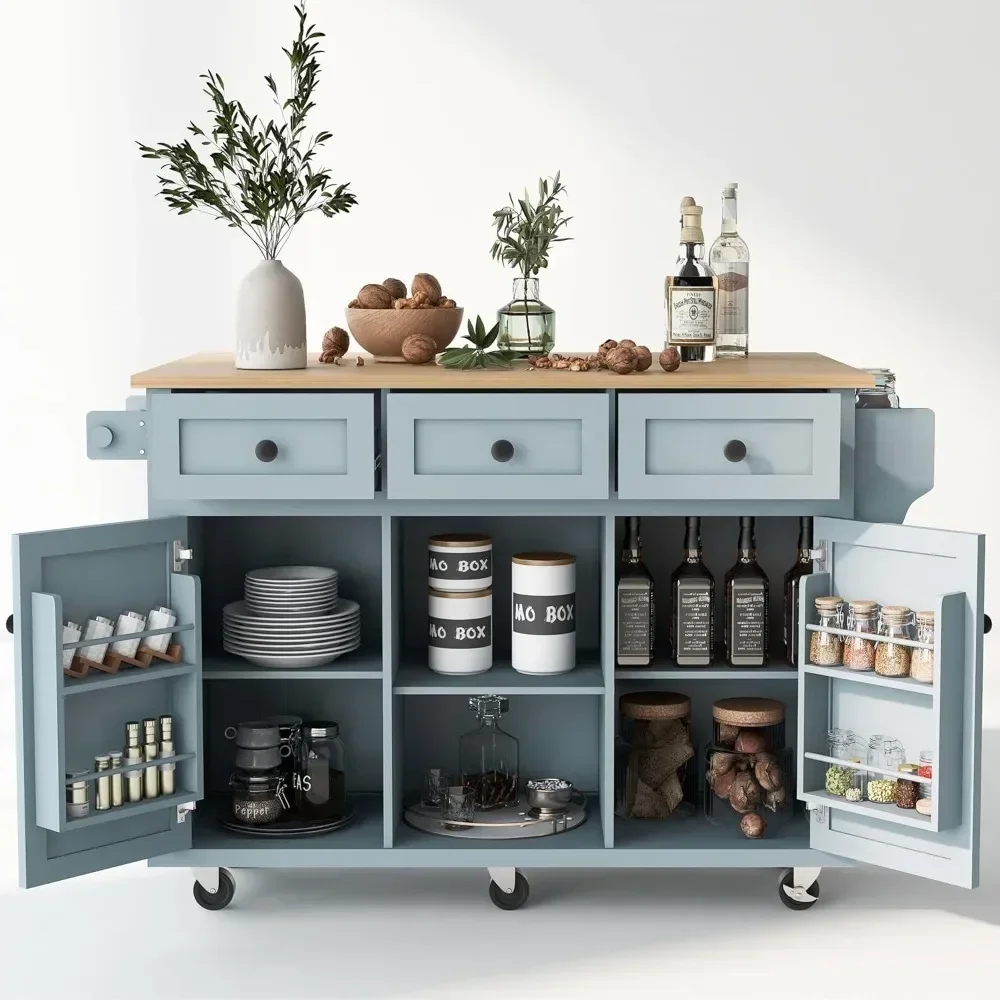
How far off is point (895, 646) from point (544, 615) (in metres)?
0.68

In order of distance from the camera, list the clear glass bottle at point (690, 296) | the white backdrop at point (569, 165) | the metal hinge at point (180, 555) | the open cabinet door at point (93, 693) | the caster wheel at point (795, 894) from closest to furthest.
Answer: the open cabinet door at point (93, 693), the metal hinge at point (180, 555), the caster wheel at point (795, 894), the clear glass bottle at point (690, 296), the white backdrop at point (569, 165)

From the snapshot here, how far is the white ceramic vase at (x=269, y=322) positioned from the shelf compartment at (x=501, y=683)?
645 millimetres

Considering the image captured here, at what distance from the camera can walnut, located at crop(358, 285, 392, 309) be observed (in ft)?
10.5

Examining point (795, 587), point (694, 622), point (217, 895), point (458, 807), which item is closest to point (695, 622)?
point (694, 622)

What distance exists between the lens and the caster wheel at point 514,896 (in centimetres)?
305

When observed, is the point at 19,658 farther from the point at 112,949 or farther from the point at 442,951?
the point at 442,951

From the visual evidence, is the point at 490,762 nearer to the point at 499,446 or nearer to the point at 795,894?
the point at 795,894

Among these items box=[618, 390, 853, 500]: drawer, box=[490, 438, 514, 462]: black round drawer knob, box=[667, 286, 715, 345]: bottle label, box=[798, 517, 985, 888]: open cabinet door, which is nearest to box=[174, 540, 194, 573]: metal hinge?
box=[490, 438, 514, 462]: black round drawer knob

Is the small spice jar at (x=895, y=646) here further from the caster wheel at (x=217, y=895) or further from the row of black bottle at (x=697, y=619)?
the caster wheel at (x=217, y=895)

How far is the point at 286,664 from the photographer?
9.96 ft

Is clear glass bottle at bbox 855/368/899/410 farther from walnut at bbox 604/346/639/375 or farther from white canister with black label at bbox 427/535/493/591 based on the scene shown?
white canister with black label at bbox 427/535/493/591

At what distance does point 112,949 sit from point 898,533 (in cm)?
161

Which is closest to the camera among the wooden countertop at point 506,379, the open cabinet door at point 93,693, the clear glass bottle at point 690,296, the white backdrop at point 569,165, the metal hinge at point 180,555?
the open cabinet door at point 93,693

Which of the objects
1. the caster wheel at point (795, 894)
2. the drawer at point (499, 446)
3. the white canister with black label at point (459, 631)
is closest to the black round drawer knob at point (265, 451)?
the drawer at point (499, 446)
